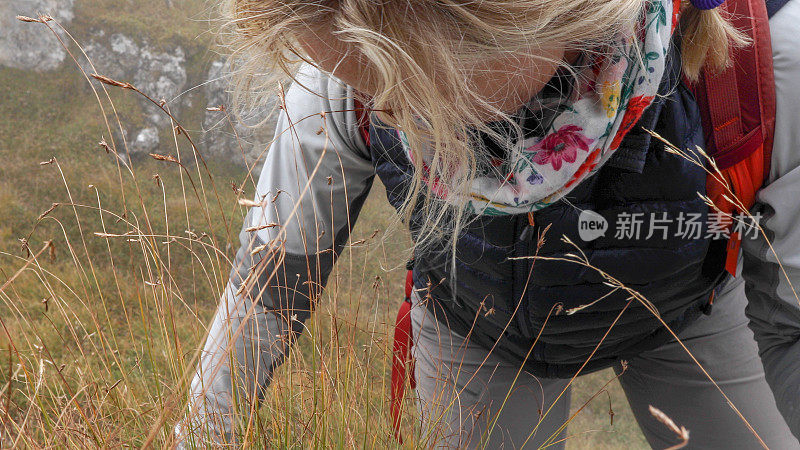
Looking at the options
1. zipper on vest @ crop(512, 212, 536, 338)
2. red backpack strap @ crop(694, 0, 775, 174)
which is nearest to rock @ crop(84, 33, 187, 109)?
zipper on vest @ crop(512, 212, 536, 338)

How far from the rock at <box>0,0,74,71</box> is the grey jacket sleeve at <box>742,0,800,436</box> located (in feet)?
12.3

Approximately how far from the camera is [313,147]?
136cm

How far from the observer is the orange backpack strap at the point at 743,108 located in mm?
1028

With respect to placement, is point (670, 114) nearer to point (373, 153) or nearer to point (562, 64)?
point (562, 64)

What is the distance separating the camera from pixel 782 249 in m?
1.10

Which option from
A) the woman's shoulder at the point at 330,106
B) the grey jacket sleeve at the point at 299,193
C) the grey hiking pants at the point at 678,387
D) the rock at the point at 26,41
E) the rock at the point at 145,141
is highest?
the rock at the point at 26,41

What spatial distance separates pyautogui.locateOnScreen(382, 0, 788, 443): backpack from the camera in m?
1.03

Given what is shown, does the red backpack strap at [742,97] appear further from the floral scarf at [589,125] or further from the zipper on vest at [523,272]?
the zipper on vest at [523,272]

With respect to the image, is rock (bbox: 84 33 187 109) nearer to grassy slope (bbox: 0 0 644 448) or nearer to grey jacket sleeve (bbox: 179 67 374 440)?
grassy slope (bbox: 0 0 644 448)

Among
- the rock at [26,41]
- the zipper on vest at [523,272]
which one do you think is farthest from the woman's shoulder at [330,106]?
the rock at [26,41]

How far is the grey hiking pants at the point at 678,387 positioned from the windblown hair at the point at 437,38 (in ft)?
2.57

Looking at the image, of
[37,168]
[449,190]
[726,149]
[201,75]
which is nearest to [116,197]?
[37,168]

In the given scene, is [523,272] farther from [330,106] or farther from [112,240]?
[112,240]

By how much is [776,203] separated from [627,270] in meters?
0.31
